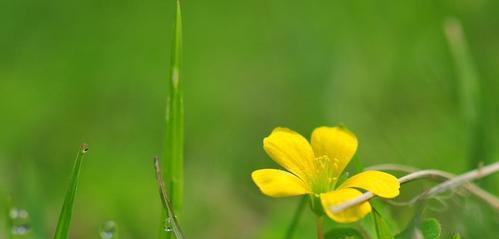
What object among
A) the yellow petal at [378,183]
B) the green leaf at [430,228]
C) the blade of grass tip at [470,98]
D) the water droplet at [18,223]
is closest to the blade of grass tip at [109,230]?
the water droplet at [18,223]

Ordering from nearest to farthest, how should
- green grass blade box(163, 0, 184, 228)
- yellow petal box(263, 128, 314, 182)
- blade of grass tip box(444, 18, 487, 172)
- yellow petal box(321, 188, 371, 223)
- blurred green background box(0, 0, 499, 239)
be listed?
yellow petal box(321, 188, 371, 223), yellow petal box(263, 128, 314, 182), green grass blade box(163, 0, 184, 228), blade of grass tip box(444, 18, 487, 172), blurred green background box(0, 0, 499, 239)

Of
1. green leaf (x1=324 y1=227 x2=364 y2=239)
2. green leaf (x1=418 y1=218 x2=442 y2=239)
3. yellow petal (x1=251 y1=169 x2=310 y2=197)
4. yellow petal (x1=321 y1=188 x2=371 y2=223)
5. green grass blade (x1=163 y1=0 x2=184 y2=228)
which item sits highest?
green grass blade (x1=163 y1=0 x2=184 y2=228)

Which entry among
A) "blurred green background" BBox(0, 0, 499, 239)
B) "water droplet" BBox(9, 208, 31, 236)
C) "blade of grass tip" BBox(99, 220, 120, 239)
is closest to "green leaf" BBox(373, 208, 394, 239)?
"blade of grass tip" BBox(99, 220, 120, 239)

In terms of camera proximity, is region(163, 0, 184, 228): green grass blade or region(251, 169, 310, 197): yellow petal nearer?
region(251, 169, 310, 197): yellow petal

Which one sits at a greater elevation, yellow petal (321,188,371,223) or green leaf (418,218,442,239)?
yellow petal (321,188,371,223)

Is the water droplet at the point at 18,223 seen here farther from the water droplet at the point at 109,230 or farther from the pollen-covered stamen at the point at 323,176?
the pollen-covered stamen at the point at 323,176

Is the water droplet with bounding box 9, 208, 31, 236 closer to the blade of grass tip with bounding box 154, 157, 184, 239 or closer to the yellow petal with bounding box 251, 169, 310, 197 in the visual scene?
the blade of grass tip with bounding box 154, 157, 184, 239

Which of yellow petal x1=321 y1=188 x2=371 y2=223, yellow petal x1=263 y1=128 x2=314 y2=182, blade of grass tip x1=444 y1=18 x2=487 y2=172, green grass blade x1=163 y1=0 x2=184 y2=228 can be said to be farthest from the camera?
blade of grass tip x1=444 y1=18 x2=487 y2=172

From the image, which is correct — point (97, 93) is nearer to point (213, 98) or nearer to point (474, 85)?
point (213, 98)
